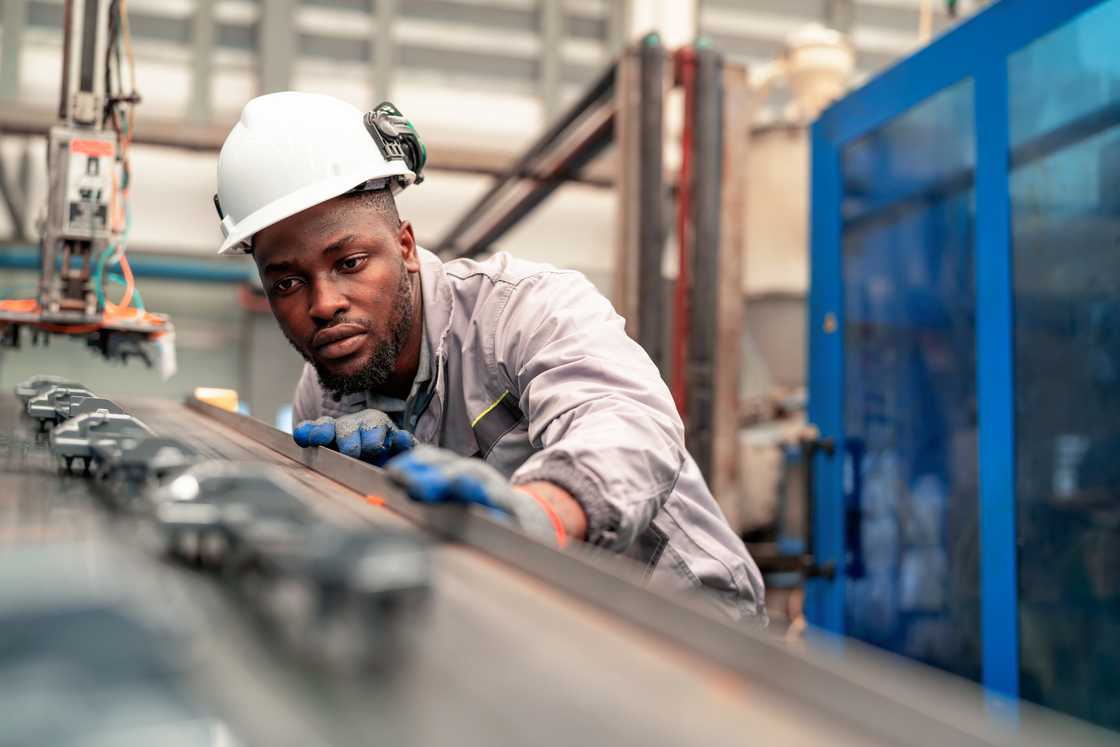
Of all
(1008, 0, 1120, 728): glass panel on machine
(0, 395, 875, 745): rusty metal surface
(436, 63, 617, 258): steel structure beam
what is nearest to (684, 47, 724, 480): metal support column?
(436, 63, 617, 258): steel structure beam

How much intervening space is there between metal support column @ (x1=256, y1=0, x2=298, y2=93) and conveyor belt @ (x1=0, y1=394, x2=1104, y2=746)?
5.69m

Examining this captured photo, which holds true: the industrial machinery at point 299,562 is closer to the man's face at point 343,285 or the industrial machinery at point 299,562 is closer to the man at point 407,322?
the man at point 407,322

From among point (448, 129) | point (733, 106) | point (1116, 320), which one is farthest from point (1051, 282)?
point (448, 129)

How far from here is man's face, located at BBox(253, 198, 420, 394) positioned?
1.46m

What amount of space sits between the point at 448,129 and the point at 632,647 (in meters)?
5.92

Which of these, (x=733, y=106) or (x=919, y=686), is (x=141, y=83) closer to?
(x=733, y=106)

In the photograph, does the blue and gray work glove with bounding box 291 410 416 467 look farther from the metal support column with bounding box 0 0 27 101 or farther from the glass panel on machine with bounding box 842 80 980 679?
the metal support column with bounding box 0 0 27 101

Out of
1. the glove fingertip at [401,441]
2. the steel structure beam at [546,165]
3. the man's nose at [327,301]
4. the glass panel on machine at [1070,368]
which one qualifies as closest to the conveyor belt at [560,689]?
the glove fingertip at [401,441]

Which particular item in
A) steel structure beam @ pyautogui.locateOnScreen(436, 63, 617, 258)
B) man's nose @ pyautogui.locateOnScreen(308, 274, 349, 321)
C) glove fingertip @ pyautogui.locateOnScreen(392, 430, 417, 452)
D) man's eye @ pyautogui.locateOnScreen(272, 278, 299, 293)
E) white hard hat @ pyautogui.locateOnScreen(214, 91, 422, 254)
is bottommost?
glove fingertip @ pyautogui.locateOnScreen(392, 430, 417, 452)

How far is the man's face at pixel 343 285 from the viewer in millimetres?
1461

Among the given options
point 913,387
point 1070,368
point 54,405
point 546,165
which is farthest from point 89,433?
point 546,165

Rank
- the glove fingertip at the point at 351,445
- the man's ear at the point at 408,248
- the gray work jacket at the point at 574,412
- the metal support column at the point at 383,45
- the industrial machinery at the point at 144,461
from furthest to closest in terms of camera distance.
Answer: the metal support column at the point at 383,45, the man's ear at the point at 408,248, the glove fingertip at the point at 351,445, the gray work jacket at the point at 574,412, the industrial machinery at the point at 144,461

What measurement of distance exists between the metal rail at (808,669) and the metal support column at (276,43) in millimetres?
5662

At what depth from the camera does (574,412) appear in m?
1.11
